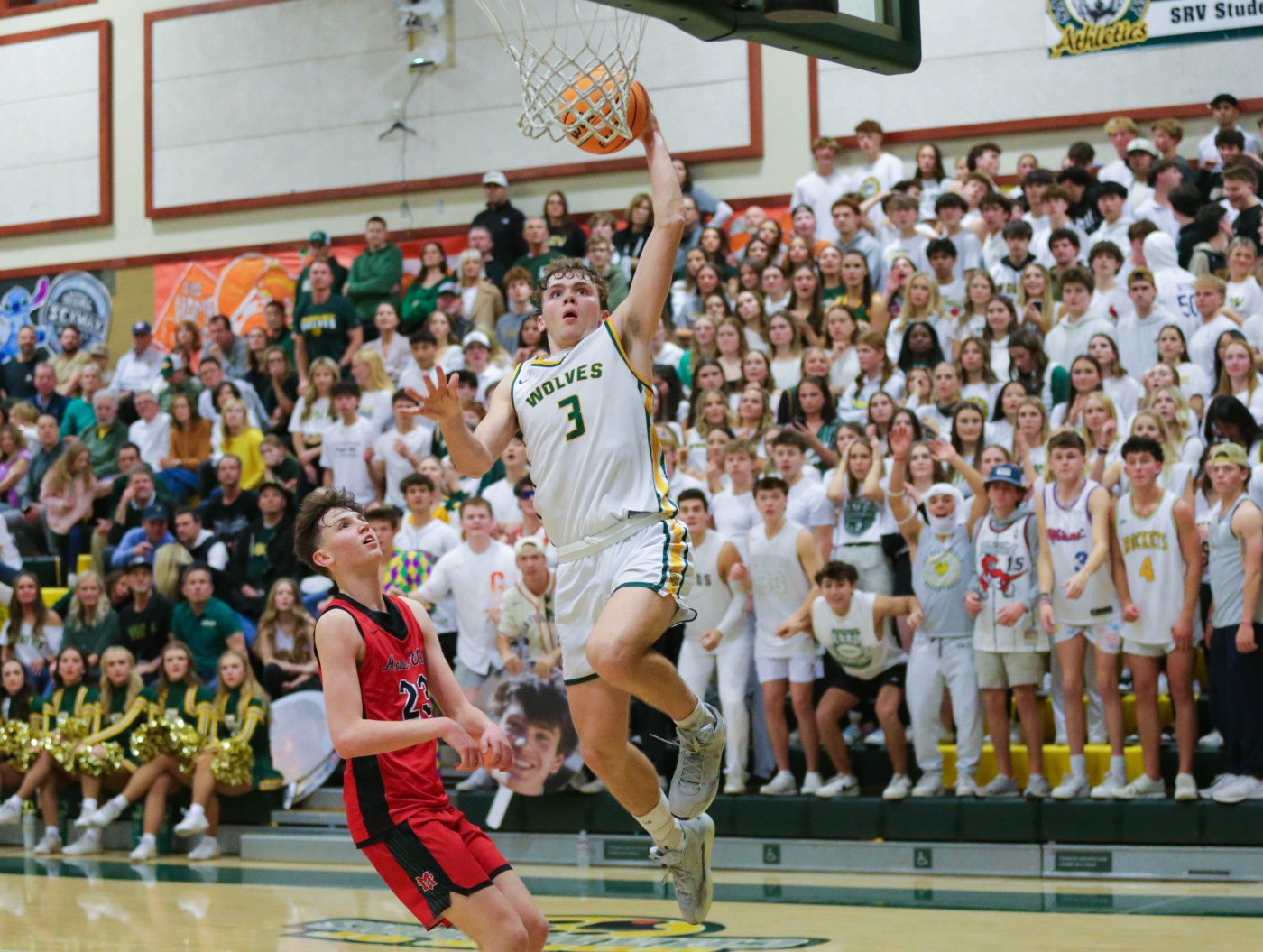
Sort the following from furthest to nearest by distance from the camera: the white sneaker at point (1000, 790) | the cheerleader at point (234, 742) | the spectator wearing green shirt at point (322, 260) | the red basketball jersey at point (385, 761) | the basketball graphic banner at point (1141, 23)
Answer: the spectator wearing green shirt at point (322, 260)
the basketball graphic banner at point (1141, 23)
the cheerleader at point (234, 742)
the white sneaker at point (1000, 790)
the red basketball jersey at point (385, 761)

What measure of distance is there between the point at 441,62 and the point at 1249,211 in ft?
32.7

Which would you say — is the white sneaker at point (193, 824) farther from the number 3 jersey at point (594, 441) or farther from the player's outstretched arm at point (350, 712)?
the player's outstretched arm at point (350, 712)

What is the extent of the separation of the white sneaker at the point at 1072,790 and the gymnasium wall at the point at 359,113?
8.20 m

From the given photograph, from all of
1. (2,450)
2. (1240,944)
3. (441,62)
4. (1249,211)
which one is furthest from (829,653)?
(441,62)

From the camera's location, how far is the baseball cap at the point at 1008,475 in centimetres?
954

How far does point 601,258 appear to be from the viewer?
1433cm

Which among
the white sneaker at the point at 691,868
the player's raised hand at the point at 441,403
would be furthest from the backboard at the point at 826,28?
the white sneaker at the point at 691,868

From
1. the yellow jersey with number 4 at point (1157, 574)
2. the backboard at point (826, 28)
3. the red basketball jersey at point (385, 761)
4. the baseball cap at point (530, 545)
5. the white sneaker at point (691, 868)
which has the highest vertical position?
the backboard at point (826, 28)

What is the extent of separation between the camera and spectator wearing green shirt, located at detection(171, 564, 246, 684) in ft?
39.7

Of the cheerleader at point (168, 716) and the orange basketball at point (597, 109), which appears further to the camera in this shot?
the cheerleader at point (168, 716)

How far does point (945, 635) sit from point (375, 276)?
28.6ft

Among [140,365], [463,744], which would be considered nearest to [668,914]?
[463,744]

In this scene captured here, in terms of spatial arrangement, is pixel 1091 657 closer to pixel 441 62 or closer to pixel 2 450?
pixel 2 450

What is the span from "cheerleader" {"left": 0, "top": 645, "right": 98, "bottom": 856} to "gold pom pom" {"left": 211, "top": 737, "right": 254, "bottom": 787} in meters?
1.26
